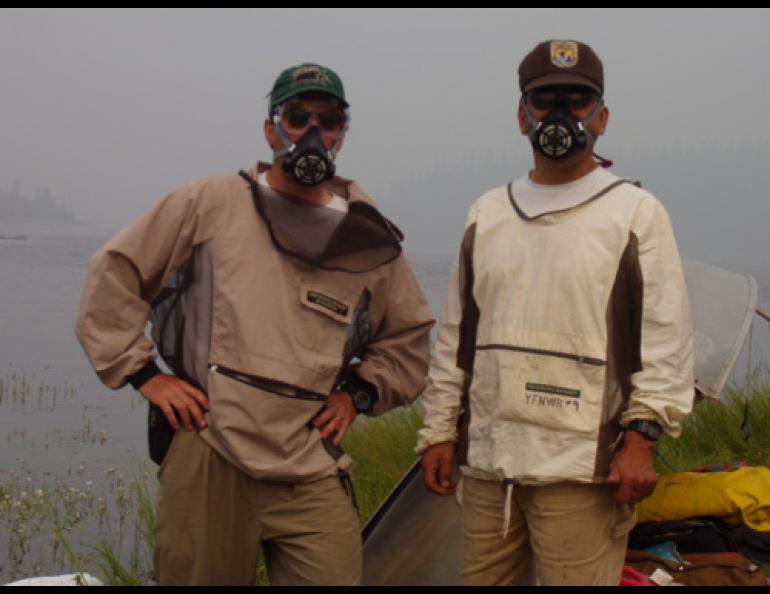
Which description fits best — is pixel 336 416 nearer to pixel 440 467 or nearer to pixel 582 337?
pixel 440 467

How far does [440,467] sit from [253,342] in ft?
2.53

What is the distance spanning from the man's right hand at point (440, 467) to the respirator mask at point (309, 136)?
981 millimetres

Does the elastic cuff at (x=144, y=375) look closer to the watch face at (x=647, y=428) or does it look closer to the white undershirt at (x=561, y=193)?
the white undershirt at (x=561, y=193)

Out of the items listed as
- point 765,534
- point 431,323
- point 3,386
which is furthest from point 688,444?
point 3,386

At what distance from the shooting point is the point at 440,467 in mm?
3533

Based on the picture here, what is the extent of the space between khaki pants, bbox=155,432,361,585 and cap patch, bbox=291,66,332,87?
3.99ft

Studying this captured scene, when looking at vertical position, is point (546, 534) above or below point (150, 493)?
above

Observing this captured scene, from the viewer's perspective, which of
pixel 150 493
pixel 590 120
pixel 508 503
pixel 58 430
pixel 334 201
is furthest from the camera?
pixel 58 430

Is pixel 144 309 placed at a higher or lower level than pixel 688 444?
higher

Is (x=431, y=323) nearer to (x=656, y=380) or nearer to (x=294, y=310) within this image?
(x=294, y=310)

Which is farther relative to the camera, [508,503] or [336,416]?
[336,416]

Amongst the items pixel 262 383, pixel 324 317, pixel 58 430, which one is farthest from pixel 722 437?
pixel 58 430

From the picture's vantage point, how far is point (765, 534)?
4109mm
